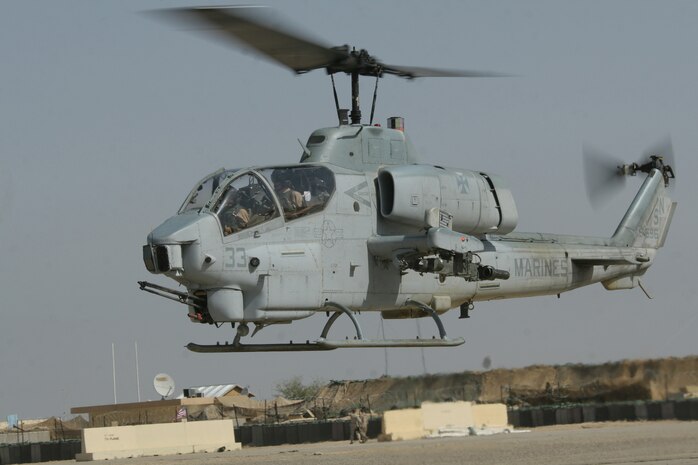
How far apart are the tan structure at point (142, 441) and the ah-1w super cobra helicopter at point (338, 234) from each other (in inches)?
437

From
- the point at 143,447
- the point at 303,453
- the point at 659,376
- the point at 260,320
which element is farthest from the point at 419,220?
the point at 143,447

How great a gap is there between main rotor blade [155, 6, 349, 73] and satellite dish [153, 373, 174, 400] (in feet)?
55.8

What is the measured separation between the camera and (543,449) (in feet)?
68.4

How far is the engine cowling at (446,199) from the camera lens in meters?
21.3

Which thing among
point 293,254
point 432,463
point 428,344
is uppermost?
point 293,254

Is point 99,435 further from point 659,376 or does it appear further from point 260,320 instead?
point 659,376

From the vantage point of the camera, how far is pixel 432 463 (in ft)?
63.4

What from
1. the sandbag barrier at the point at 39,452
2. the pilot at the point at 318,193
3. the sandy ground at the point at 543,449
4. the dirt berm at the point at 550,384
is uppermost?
the pilot at the point at 318,193

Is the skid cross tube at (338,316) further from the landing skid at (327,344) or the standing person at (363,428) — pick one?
the standing person at (363,428)

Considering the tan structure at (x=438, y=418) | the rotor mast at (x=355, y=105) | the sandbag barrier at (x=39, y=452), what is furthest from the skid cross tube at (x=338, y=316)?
the sandbag barrier at (x=39, y=452)

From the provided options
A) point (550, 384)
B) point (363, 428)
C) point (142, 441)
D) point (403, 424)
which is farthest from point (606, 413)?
point (142, 441)

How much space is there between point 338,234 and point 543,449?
481 cm

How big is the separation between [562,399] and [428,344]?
93.6 inches

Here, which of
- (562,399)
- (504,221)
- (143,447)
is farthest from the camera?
(143,447)
